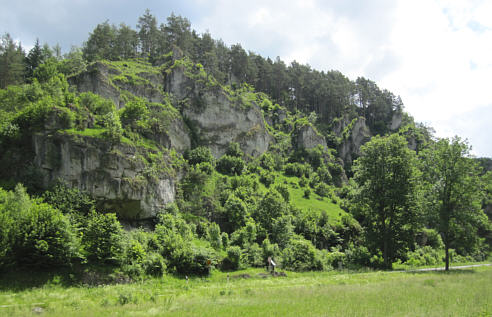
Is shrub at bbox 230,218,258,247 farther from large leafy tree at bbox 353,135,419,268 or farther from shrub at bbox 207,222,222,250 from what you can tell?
large leafy tree at bbox 353,135,419,268

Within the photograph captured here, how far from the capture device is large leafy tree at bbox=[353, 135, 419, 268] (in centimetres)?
3020

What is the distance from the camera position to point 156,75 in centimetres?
7006

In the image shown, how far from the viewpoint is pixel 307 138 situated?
3462 inches

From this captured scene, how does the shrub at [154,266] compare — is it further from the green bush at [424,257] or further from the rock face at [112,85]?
the rock face at [112,85]

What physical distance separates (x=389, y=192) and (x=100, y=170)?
32.9m

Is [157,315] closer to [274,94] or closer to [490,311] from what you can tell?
[490,311]

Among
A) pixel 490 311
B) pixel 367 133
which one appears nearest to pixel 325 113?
pixel 367 133

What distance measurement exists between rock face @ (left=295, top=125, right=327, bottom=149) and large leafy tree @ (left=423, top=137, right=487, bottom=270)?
199 ft

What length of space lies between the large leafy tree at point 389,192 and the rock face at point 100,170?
26798 millimetres

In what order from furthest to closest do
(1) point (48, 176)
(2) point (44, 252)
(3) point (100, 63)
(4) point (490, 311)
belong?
(3) point (100, 63) < (1) point (48, 176) < (2) point (44, 252) < (4) point (490, 311)

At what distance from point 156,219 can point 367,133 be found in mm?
85585

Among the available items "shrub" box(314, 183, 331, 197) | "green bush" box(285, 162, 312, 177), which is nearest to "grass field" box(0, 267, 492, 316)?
"shrub" box(314, 183, 331, 197)

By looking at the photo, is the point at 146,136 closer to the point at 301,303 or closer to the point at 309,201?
the point at 301,303

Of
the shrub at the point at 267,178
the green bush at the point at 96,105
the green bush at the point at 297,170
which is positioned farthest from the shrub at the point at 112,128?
the green bush at the point at 297,170
